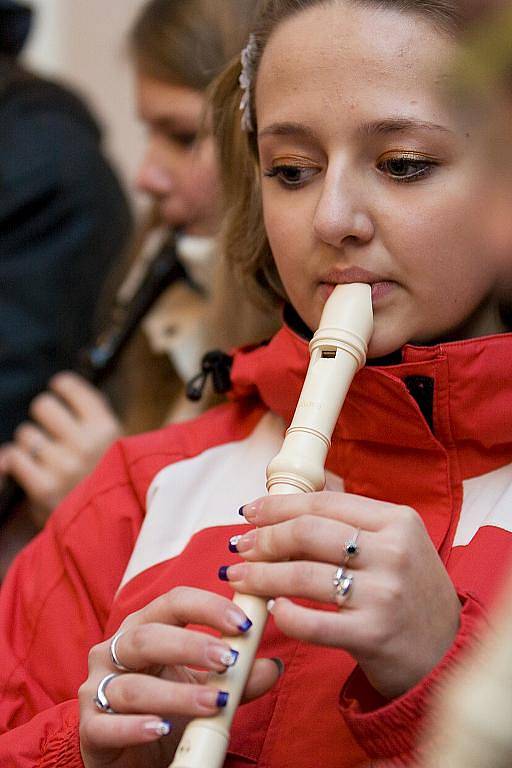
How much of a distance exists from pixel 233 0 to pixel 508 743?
126 centimetres

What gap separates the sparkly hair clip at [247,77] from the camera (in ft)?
3.22

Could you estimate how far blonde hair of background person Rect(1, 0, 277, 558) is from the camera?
159 cm

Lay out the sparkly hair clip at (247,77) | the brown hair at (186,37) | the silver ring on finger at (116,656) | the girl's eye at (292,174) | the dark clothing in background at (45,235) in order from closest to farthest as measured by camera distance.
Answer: the silver ring on finger at (116,656) → the girl's eye at (292,174) → the sparkly hair clip at (247,77) → the brown hair at (186,37) → the dark clothing in background at (45,235)

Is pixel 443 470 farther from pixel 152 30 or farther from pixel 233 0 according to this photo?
pixel 152 30

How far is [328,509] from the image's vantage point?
0.69 metres

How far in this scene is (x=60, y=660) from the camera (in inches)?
37.9

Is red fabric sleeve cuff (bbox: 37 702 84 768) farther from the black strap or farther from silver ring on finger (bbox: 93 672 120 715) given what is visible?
the black strap

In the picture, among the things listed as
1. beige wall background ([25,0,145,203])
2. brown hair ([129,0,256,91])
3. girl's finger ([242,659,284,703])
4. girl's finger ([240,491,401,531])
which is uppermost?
beige wall background ([25,0,145,203])

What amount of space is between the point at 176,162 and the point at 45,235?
1.20 ft

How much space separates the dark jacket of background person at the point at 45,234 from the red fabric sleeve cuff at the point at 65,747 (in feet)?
3.55

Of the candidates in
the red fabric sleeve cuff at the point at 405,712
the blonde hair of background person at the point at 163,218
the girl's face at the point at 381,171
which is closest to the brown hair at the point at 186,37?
the blonde hair of background person at the point at 163,218

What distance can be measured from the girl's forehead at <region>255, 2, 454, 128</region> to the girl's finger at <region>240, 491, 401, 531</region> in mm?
290

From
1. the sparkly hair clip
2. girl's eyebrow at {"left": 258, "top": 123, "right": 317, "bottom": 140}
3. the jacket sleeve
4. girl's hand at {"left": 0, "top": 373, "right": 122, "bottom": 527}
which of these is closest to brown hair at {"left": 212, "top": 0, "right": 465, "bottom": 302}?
the sparkly hair clip

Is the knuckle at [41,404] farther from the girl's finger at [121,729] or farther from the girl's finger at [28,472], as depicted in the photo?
the girl's finger at [121,729]
